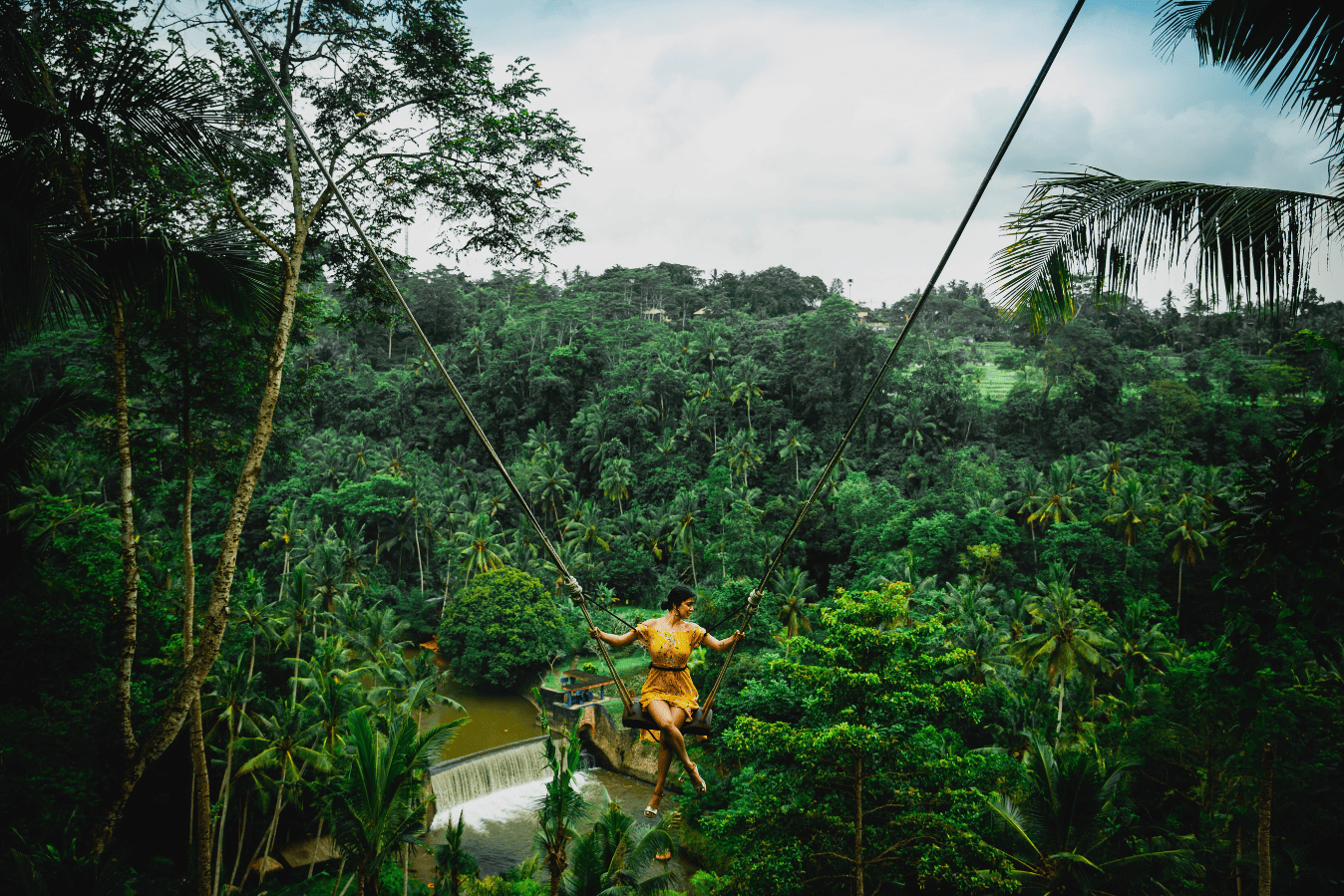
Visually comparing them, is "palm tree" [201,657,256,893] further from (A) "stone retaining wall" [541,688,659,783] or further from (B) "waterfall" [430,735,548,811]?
(A) "stone retaining wall" [541,688,659,783]

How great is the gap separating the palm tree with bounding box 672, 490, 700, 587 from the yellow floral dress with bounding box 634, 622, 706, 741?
33.8 m

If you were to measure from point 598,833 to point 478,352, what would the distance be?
148ft

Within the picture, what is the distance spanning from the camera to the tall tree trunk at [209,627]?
7.51 metres

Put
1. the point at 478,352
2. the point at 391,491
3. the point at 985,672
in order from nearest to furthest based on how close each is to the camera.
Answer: the point at 985,672 → the point at 391,491 → the point at 478,352

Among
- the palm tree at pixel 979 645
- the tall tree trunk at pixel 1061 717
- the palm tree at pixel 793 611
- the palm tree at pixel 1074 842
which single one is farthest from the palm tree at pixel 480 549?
the palm tree at pixel 1074 842

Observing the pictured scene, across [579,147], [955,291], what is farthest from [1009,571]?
[955,291]

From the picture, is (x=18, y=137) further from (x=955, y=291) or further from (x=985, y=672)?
(x=955, y=291)

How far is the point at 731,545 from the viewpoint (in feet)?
121

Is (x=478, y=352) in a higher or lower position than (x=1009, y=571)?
higher

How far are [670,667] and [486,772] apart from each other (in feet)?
68.8

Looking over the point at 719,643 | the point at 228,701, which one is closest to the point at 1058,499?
the point at 228,701

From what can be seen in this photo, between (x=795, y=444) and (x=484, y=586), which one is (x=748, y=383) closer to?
(x=795, y=444)

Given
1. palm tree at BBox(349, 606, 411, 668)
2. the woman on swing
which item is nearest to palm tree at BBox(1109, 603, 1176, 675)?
palm tree at BBox(349, 606, 411, 668)

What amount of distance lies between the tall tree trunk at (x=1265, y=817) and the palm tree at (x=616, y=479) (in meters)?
34.9
